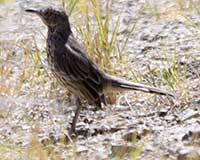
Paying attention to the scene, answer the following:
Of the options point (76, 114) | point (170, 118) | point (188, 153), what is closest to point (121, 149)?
point (188, 153)

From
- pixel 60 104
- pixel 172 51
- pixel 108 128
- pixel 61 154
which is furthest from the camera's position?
pixel 172 51

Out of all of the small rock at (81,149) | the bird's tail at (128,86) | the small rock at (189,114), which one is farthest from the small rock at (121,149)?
the bird's tail at (128,86)

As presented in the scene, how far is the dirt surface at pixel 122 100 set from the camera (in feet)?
25.4

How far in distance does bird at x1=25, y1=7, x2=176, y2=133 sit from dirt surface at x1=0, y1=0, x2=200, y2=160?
21 centimetres

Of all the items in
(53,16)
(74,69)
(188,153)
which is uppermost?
(53,16)

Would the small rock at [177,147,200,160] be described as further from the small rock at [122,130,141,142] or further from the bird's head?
the bird's head

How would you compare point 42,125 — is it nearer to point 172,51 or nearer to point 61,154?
point 61,154

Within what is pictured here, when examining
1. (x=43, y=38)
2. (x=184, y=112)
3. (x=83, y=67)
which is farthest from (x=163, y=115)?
(x=43, y=38)

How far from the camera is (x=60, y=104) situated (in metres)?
9.12

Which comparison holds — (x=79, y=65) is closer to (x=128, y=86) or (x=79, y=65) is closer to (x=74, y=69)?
(x=74, y=69)

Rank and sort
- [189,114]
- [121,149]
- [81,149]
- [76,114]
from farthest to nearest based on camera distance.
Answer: [76,114] < [189,114] < [81,149] < [121,149]

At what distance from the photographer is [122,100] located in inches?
361

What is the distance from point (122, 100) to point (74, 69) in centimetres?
75

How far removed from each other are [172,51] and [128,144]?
2.60 metres
